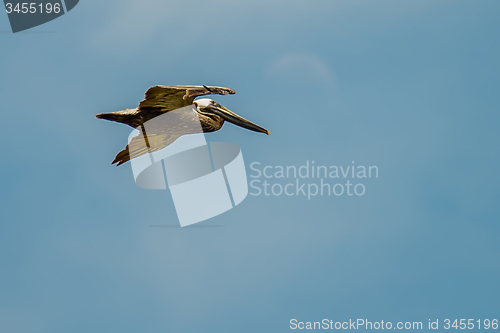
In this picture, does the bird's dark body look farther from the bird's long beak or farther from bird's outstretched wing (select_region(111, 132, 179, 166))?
the bird's long beak

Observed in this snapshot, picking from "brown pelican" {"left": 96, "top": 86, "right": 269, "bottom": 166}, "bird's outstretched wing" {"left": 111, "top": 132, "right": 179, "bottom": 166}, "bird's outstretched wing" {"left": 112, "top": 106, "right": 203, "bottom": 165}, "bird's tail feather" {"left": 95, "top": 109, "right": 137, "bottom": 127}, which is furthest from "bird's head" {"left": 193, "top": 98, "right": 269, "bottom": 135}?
"bird's tail feather" {"left": 95, "top": 109, "right": 137, "bottom": 127}

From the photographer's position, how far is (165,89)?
16797 millimetres

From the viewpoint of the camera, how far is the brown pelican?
17.0 metres

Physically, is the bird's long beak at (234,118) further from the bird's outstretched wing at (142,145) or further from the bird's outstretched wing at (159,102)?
the bird's outstretched wing at (142,145)

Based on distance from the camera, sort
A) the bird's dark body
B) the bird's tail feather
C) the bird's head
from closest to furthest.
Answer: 1. the bird's dark body
2. the bird's tail feather
3. the bird's head

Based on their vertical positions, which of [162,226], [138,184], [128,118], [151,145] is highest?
[128,118]

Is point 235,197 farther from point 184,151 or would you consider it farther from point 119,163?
point 119,163

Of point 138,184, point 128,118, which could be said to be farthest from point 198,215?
point 128,118

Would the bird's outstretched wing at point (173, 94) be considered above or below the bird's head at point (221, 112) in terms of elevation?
above

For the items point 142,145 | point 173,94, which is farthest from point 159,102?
point 142,145

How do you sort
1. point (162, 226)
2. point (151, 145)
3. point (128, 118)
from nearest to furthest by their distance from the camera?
point (128, 118)
point (151, 145)
point (162, 226)

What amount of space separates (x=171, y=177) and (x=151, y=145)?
5.12 ft

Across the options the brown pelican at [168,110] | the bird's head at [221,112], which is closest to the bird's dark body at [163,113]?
the brown pelican at [168,110]

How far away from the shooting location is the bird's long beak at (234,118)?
738 inches
